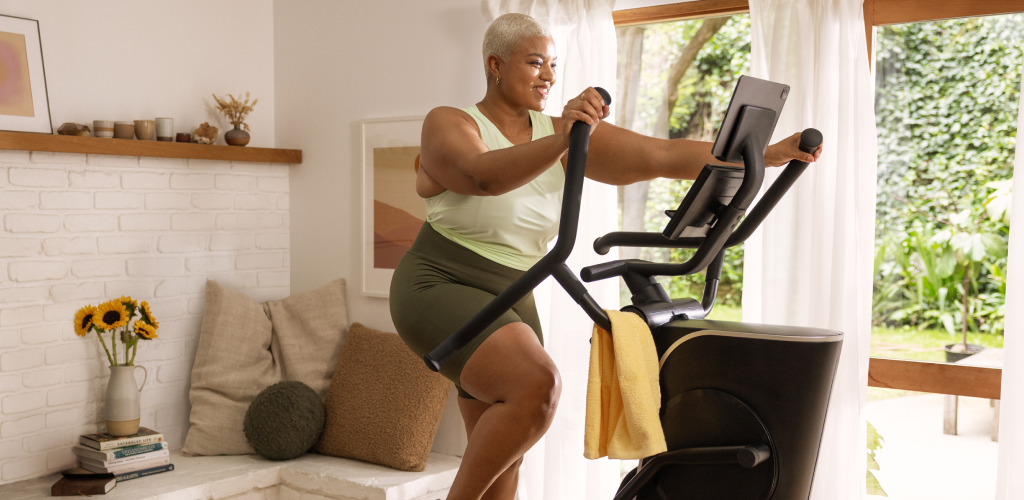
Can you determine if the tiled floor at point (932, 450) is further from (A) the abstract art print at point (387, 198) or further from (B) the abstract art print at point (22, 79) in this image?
(B) the abstract art print at point (22, 79)

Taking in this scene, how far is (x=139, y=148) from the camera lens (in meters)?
2.88

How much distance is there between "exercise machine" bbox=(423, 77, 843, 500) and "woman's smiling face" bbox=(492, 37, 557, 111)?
0.52m

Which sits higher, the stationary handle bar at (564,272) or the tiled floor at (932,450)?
the stationary handle bar at (564,272)

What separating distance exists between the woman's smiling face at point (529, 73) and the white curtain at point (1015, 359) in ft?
3.99

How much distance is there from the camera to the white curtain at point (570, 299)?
2.57m

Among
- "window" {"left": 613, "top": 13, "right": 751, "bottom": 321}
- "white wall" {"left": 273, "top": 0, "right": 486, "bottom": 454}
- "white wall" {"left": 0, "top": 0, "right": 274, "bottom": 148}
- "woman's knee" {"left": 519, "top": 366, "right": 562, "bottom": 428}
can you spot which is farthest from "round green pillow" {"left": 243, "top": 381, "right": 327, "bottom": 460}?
"woman's knee" {"left": 519, "top": 366, "right": 562, "bottom": 428}

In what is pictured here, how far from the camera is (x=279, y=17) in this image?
3.48 m

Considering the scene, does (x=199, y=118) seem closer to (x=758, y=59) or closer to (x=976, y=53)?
(x=758, y=59)

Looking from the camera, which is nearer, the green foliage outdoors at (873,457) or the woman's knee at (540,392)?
the woman's knee at (540,392)

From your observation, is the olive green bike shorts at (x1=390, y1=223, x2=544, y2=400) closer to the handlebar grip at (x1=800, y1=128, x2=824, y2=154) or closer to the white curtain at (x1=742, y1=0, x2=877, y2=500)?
the handlebar grip at (x1=800, y1=128, x2=824, y2=154)

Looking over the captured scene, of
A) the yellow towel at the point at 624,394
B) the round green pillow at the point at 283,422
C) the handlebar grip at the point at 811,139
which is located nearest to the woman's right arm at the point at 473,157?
the yellow towel at the point at 624,394

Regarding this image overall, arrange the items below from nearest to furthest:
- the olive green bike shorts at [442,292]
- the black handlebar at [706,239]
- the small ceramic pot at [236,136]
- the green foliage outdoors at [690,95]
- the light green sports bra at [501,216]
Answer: the black handlebar at [706,239] < the olive green bike shorts at [442,292] < the light green sports bra at [501,216] < the green foliage outdoors at [690,95] < the small ceramic pot at [236,136]

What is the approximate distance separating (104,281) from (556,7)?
188 cm

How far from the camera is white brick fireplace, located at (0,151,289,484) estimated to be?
8.65 feet
